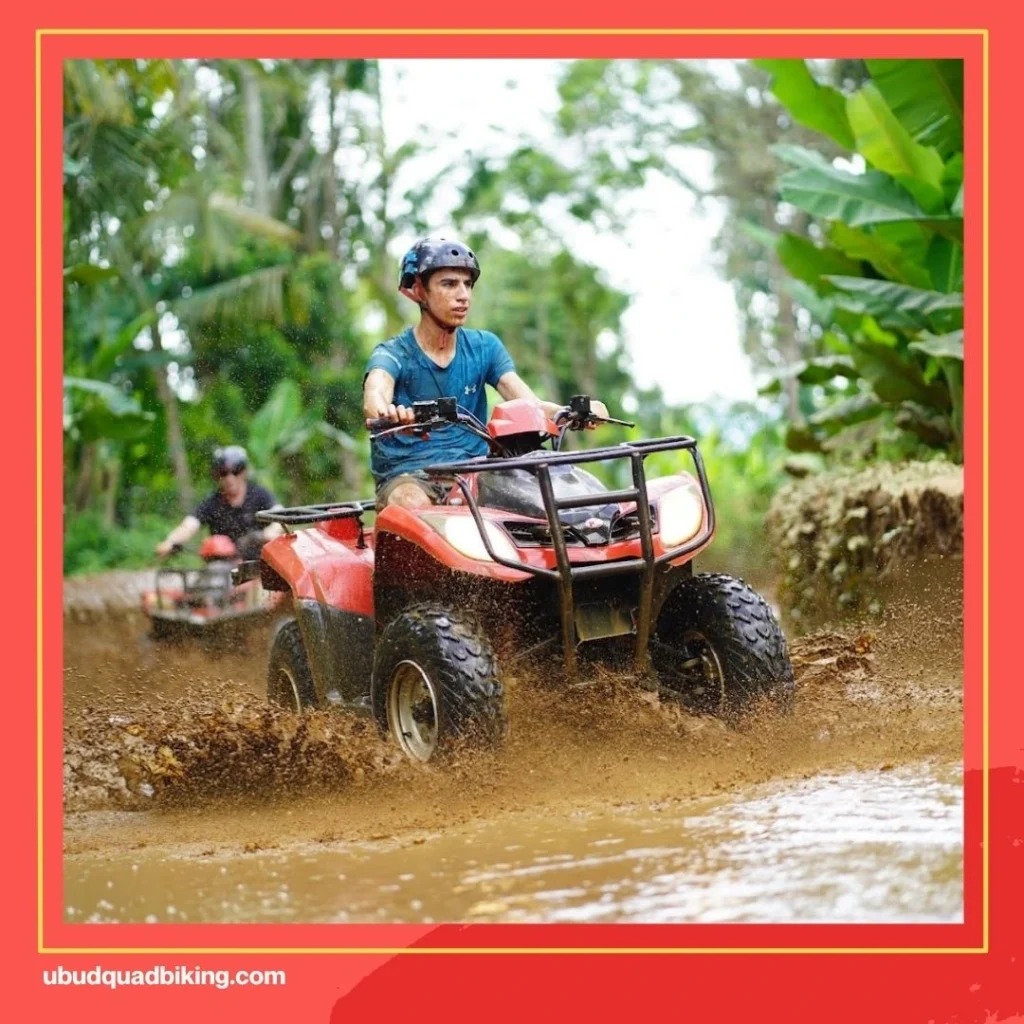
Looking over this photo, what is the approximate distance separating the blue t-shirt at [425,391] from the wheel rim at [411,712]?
37.2 inches

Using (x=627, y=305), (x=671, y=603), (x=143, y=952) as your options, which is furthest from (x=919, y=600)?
(x=627, y=305)

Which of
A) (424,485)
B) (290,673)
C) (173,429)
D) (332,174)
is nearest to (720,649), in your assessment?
(424,485)

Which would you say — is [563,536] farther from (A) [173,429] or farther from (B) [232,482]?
(A) [173,429]

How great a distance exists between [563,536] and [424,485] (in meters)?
0.70

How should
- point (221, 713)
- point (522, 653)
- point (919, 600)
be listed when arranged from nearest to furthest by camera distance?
point (522, 653) < point (221, 713) < point (919, 600)

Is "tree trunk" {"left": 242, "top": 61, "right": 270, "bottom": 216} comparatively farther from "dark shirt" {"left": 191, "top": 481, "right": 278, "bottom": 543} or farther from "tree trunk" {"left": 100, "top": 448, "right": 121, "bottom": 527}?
"dark shirt" {"left": 191, "top": 481, "right": 278, "bottom": 543}

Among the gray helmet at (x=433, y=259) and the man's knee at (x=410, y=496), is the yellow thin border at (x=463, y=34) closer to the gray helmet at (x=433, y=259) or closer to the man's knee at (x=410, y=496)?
the gray helmet at (x=433, y=259)

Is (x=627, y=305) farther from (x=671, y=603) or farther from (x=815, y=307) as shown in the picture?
(x=671, y=603)

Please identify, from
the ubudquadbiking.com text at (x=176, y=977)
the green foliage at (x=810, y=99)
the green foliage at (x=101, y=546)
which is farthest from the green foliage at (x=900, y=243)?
the green foliage at (x=101, y=546)

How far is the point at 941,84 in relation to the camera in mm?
9727

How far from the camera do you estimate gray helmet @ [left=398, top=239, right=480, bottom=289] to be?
245 inches

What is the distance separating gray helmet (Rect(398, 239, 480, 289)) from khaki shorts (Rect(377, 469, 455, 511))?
798mm

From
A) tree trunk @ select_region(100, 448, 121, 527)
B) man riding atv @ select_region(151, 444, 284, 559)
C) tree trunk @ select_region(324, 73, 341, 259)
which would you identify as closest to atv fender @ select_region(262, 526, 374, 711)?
man riding atv @ select_region(151, 444, 284, 559)

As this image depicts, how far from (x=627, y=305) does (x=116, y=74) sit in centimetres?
1641
